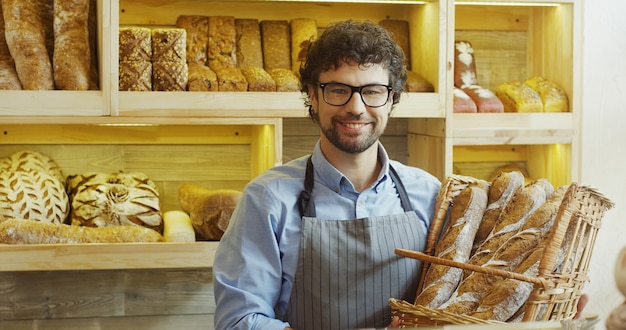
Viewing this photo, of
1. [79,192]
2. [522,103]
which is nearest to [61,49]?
[79,192]

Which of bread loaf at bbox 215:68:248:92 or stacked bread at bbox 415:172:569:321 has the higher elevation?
bread loaf at bbox 215:68:248:92

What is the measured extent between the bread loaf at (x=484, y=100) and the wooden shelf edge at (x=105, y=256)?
3.37ft

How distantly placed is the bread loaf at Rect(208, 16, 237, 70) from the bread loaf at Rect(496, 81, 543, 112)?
3.16ft

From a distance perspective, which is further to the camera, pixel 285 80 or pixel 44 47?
pixel 285 80

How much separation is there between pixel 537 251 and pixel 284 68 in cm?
147

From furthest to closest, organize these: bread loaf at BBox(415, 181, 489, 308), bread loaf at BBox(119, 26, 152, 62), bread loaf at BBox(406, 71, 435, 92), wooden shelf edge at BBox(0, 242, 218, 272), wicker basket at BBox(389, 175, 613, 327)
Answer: bread loaf at BBox(406, 71, 435, 92)
bread loaf at BBox(119, 26, 152, 62)
wooden shelf edge at BBox(0, 242, 218, 272)
bread loaf at BBox(415, 181, 489, 308)
wicker basket at BBox(389, 175, 613, 327)

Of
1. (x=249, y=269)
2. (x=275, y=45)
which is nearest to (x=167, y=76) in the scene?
(x=275, y=45)

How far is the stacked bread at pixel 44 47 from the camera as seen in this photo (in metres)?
2.48

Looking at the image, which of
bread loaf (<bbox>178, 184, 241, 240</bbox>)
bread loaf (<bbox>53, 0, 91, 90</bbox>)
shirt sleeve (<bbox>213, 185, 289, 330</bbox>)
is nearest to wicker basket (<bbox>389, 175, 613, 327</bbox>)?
shirt sleeve (<bbox>213, 185, 289, 330</bbox>)

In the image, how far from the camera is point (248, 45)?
109 inches

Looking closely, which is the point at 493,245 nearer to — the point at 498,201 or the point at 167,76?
the point at 498,201

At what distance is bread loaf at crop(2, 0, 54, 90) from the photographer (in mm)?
2477

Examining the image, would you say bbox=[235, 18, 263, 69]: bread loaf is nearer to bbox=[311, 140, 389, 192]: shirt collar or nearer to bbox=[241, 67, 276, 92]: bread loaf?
bbox=[241, 67, 276, 92]: bread loaf

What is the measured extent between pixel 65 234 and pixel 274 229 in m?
1.04
